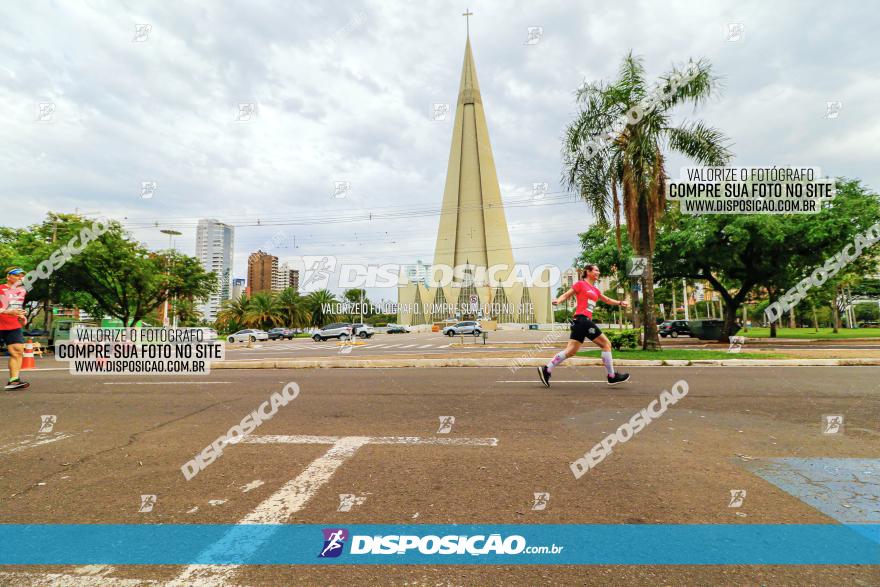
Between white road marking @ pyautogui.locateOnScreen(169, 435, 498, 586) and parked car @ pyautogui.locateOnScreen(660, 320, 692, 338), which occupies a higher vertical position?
white road marking @ pyautogui.locateOnScreen(169, 435, 498, 586)

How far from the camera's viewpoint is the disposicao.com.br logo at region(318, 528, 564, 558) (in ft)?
7.42

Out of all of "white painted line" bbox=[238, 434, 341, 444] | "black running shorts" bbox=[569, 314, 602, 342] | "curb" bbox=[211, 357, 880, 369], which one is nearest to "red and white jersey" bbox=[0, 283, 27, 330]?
"curb" bbox=[211, 357, 880, 369]

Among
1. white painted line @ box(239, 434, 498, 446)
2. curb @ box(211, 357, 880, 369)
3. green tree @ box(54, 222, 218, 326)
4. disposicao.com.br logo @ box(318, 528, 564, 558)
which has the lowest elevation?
curb @ box(211, 357, 880, 369)

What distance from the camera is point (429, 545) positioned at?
2.33 metres

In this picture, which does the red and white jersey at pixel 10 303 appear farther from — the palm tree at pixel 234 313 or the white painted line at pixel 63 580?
the palm tree at pixel 234 313

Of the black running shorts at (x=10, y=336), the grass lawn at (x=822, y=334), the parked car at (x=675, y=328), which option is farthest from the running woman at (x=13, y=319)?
the parked car at (x=675, y=328)

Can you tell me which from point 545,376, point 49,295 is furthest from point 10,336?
point 49,295

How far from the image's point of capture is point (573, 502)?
2.80 metres

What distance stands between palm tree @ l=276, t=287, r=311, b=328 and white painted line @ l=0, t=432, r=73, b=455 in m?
61.6

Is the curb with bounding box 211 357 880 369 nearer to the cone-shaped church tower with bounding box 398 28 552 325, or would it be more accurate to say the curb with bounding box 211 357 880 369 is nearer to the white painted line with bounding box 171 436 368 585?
the white painted line with bounding box 171 436 368 585

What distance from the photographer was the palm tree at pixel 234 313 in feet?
204

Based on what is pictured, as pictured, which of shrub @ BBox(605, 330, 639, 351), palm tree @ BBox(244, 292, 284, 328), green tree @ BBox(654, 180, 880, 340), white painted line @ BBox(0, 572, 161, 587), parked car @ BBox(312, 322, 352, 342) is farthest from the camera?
palm tree @ BBox(244, 292, 284, 328)

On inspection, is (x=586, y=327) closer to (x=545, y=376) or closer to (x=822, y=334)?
(x=545, y=376)

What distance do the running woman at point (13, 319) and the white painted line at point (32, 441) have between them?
418 cm
